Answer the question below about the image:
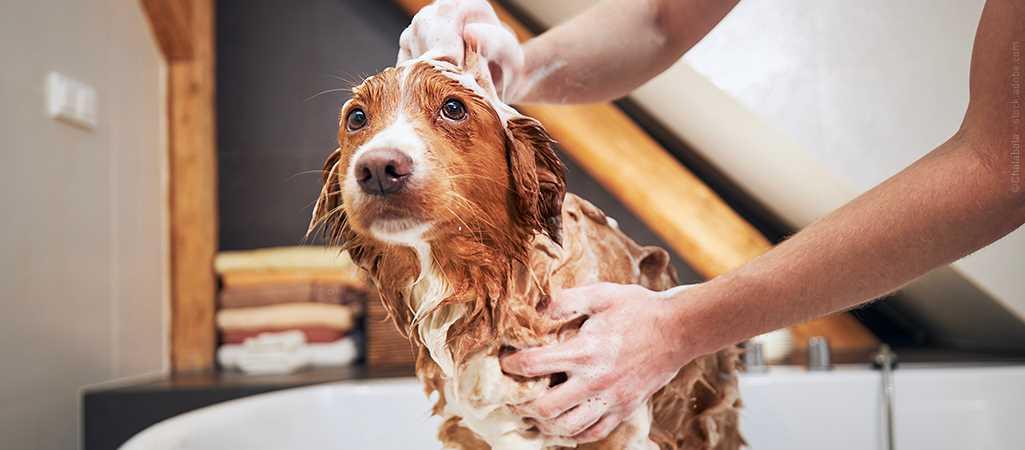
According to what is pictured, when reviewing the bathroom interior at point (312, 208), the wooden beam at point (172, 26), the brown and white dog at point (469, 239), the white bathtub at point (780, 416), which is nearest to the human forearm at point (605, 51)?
the bathroom interior at point (312, 208)

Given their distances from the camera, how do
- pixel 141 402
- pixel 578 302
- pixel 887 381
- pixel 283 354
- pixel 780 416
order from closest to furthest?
pixel 578 302, pixel 887 381, pixel 780 416, pixel 141 402, pixel 283 354

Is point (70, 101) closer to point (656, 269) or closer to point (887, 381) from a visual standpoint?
point (656, 269)

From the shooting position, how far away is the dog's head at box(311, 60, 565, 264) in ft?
1.66

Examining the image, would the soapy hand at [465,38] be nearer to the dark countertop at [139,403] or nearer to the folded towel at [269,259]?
the dark countertop at [139,403]

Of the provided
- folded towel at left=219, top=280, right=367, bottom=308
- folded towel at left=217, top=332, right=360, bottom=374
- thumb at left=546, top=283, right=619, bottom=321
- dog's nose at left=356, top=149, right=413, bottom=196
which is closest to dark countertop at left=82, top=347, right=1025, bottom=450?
folded towel at left=217, top=332, right=360, bottom=374

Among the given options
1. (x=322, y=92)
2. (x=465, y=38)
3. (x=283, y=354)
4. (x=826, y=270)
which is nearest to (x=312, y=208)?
(x=322, y=92)

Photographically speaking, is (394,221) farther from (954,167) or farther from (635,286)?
(954,167)

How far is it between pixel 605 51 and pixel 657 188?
0.15 m

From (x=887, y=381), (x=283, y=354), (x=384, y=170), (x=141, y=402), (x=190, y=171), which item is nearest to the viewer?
(x=384, y=170)

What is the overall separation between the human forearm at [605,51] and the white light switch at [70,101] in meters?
1.12

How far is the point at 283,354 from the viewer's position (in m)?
1.77

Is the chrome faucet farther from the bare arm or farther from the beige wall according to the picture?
the beige wall

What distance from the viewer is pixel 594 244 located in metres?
0.66

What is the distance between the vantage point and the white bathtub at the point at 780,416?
83 cm
